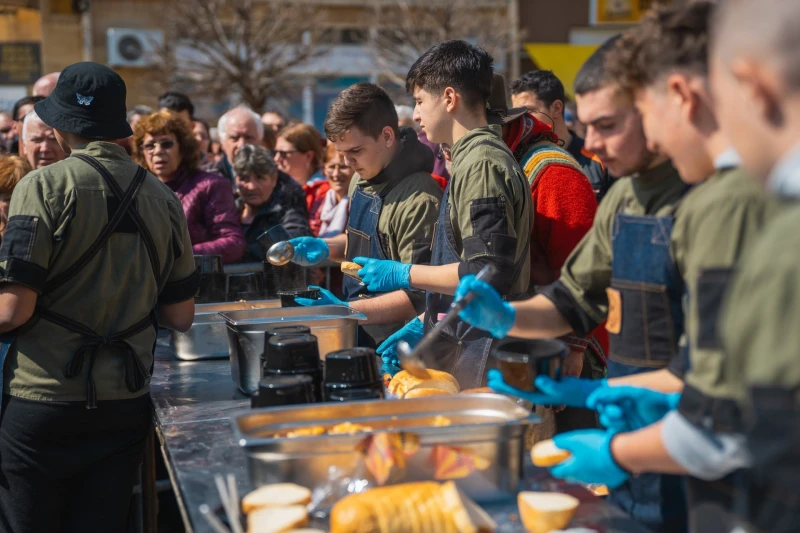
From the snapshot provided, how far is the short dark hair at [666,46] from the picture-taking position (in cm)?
146

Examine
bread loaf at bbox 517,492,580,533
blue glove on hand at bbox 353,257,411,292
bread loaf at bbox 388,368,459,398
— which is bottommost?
bread loaf at bbox 517,492,580,533

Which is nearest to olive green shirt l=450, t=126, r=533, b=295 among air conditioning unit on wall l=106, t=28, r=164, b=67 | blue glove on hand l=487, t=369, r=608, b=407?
blue glove on hand l=487, t=369, r=608, b=407

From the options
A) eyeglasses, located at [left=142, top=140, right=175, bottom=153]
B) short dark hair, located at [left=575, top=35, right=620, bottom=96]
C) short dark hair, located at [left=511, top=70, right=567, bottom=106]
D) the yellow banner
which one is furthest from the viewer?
the yellow banner

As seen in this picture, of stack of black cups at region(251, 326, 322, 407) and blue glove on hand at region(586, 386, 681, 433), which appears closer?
blue glove on hand at region(586, 386, 681, 433)

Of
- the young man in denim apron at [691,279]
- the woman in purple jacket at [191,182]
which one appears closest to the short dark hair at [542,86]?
the woman in purple jacket at [191,182]

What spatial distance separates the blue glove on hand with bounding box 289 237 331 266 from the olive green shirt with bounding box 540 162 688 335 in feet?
5.54

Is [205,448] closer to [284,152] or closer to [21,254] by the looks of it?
[21,254]

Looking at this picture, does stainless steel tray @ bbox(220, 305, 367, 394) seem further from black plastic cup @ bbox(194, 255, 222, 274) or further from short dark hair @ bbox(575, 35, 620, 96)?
short dark hair @ bbox(575, 35, 620, 96)

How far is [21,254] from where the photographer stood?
2.38 m

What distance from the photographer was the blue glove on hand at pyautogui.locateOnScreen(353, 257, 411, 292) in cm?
282

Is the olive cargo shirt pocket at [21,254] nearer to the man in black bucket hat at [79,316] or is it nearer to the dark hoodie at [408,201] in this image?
the man in black bucket hat at [79,316]

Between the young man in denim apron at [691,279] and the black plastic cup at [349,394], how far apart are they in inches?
25.5

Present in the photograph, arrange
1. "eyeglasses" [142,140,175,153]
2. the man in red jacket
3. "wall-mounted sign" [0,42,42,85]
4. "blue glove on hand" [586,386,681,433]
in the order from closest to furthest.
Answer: "blue glove on hand" [586,386,681,433]
the man in red jacket
"eyeglasses" [142,140,175,153]
"wall-mounted sign" [0,42,42,85]

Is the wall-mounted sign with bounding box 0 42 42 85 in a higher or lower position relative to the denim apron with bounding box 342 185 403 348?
higher
